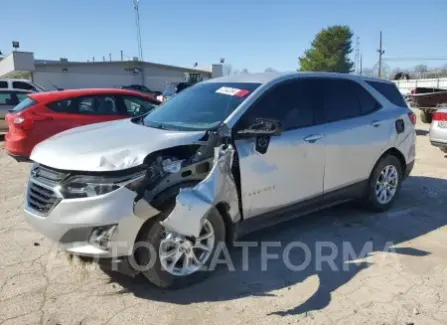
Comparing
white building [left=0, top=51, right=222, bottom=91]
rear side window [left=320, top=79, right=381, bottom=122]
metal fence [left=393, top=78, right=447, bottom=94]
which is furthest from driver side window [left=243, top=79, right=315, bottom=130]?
white building [left=0, top=51, right=222, bottom=91]

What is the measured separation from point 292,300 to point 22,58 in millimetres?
35749

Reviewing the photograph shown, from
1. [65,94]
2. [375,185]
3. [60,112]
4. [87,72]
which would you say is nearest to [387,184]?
[375,185]

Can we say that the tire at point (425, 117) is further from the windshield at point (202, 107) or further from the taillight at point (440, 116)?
the windshield at point (202, 107)

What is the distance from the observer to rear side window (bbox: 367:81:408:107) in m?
5.48

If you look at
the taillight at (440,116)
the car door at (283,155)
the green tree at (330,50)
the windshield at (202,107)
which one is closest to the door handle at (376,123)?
the car door at (283,155)

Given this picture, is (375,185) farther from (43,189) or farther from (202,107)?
(43,189)

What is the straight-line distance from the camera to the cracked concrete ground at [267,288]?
3.17 m

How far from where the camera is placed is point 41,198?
3.41 m

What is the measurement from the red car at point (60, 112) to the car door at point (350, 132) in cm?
486

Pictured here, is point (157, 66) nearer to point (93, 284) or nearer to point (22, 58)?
point (22, 58)

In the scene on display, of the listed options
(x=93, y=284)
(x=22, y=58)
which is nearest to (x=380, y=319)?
(x=93, y=284)

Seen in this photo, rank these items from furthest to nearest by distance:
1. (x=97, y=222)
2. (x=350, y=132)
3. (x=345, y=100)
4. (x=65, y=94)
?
(x=65, y=94), (x=345, y=100), (x=350, y=132), (x=97, y=222)

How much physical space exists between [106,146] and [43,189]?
608 millimetres

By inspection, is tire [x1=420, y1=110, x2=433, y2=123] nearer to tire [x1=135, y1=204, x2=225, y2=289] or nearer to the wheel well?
the wheel well
